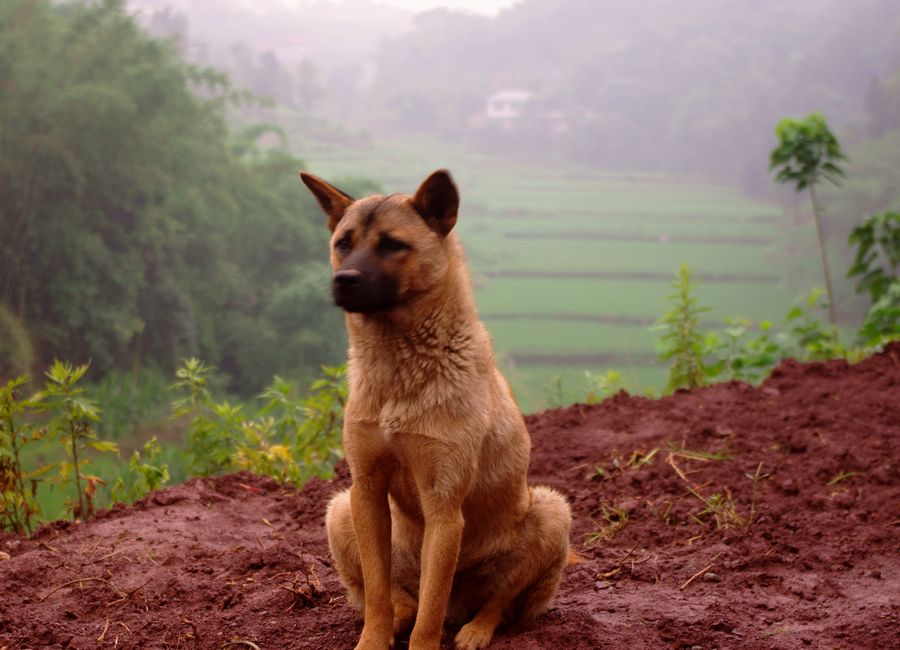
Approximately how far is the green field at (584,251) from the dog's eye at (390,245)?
5.53 metres

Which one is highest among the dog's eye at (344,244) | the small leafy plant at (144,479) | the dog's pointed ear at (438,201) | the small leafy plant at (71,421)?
the dog's pointed ear at (438,201)

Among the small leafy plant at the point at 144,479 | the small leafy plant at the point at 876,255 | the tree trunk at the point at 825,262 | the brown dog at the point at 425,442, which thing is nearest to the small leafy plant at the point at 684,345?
the small leafy plant at the point at 876,255

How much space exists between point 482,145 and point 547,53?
5.61ft

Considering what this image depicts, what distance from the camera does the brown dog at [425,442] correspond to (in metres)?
2.99

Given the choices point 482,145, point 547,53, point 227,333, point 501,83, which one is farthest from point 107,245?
point 547,53

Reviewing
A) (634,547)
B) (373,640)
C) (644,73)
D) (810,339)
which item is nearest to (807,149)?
(810,339)

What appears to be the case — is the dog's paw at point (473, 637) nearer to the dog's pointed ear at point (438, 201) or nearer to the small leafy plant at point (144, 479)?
the dog's pointed ear at point (438, 201)

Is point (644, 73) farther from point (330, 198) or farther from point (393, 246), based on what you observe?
point (393, 246)

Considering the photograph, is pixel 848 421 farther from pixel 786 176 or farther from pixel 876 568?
pixel 786 176

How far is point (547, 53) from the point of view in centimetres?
1185

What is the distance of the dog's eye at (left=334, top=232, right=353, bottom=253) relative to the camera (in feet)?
10.3

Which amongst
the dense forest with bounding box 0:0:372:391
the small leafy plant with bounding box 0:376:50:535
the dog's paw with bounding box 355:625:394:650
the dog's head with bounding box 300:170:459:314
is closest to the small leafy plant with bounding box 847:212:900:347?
the dense forest with bounding box 0:0:372:391

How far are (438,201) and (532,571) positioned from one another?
1.42m

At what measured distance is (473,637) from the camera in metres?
3.23
